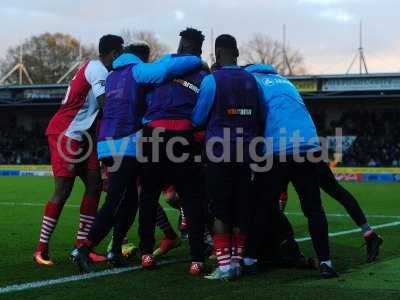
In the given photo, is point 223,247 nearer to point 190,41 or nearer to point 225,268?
point 225,268

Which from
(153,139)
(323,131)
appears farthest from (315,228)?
(323,131)

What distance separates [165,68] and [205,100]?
446 millimetres

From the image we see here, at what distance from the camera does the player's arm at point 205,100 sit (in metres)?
5.51

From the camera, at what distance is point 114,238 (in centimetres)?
609

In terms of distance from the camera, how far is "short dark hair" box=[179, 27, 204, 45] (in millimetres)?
5926

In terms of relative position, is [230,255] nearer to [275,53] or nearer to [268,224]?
[268,224]

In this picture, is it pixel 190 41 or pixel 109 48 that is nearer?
pixel 190 41

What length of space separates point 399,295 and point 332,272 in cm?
87

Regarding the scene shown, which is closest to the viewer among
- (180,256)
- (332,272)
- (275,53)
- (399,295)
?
(399,295)

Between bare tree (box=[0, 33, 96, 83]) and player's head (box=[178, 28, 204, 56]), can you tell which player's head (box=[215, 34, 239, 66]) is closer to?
player's head (box=[178, 28, 204, 56])

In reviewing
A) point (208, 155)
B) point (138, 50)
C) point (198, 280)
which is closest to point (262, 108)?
point (208, 155)

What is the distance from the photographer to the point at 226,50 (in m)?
5.80

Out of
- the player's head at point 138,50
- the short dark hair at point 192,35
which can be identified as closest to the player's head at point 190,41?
the short dark hair at point 192,35

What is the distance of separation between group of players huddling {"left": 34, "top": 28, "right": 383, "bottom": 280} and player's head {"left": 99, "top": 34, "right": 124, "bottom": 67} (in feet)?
0.71
